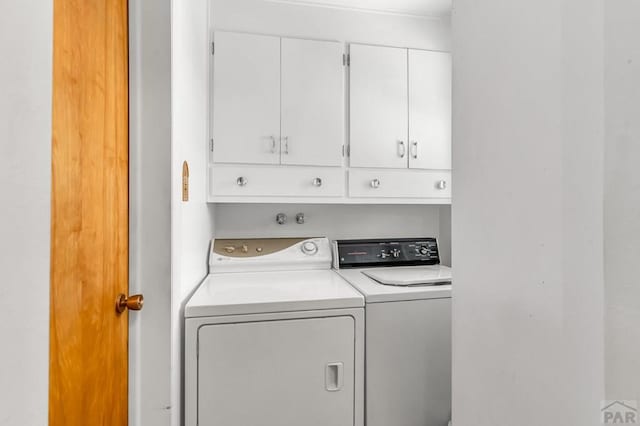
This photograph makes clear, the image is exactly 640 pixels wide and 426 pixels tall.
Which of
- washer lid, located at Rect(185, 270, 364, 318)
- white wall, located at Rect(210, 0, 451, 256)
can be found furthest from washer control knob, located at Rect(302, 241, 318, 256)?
washer lid, located at Rect(185, 270, 364, 318)

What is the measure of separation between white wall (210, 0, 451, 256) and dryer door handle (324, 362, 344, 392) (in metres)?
0.98

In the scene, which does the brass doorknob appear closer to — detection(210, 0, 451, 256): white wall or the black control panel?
detection(210, 0, 451, 256): white wall

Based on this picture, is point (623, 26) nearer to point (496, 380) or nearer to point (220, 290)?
point (496, 380)

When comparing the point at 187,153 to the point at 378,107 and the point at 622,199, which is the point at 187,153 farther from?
the point at 622,199

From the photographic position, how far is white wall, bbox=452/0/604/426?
528 mm

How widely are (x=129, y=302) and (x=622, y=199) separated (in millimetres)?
1212

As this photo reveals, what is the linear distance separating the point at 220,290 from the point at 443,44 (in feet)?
6.84

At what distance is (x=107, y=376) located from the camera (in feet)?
2.78

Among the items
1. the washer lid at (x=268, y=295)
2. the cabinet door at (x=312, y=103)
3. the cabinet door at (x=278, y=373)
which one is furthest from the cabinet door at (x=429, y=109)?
the cabinet door at (x=278, y=373)

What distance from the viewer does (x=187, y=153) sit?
133 centimetres

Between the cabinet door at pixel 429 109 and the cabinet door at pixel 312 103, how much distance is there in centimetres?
49

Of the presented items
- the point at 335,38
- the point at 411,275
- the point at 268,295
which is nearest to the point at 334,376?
the point at 268,295

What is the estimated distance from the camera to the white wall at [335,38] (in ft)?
6.03

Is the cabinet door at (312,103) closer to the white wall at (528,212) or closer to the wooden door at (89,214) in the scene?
the wooden door at (89,214)
